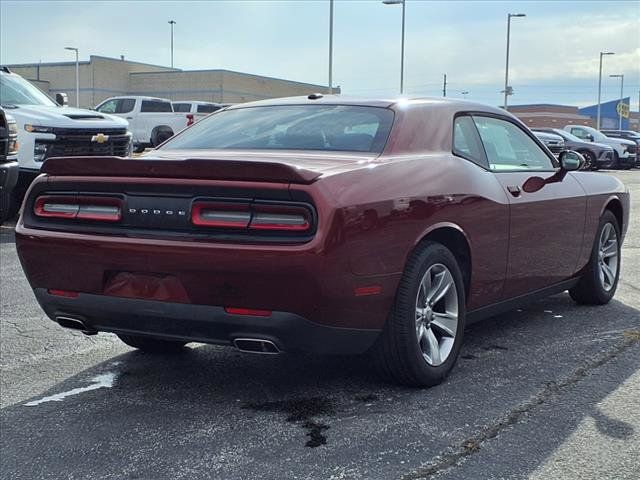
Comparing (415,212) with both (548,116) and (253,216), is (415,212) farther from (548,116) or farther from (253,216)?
(548,116)

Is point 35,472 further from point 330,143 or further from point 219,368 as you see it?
point 330,143

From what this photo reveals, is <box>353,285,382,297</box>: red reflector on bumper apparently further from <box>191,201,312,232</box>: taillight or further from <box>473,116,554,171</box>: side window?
<box>473,116,554,171</box>: side window

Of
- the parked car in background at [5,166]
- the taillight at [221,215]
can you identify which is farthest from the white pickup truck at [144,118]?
the taillight at [221,215]

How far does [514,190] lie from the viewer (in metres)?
4.91

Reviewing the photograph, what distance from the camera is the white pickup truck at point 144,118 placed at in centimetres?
2825

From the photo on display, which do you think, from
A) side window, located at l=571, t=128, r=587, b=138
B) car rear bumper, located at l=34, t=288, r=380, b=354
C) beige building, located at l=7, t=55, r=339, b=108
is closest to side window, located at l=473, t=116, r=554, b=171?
A: car rear bumper, located at l=34, t=288, r=380, b=354

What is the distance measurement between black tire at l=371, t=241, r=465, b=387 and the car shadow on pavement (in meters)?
0.09

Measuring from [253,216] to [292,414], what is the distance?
3.12 ft

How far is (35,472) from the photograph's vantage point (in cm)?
323

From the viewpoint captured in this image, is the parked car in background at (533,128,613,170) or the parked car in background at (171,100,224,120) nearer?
the parked car in background at (533,128,613,170)

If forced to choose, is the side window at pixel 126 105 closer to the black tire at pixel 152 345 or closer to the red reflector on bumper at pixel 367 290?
the black tire at pixel 152 345

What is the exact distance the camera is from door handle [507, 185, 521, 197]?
16.0 feet

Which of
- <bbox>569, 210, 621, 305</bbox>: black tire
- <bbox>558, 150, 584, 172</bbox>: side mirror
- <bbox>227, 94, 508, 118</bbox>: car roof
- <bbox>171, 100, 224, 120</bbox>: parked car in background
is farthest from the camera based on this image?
<bbox>171, 100, 224, 120</bbox>: parked car in background

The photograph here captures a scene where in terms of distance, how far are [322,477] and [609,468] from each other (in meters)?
1.10
